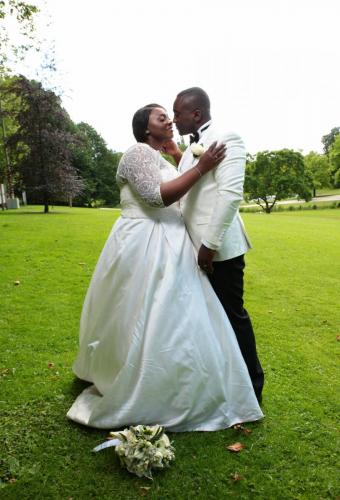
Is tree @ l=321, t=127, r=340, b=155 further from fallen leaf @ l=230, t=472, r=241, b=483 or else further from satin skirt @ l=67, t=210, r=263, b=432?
fallen leaf @ l=230, t=472, r=241, b=483

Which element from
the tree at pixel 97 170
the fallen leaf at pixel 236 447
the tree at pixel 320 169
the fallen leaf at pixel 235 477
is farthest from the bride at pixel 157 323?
the tree at pixel 320 169

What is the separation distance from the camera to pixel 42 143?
24.2m

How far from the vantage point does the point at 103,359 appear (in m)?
3.58

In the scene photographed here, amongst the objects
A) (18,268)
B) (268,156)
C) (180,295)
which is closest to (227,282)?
(180,295)

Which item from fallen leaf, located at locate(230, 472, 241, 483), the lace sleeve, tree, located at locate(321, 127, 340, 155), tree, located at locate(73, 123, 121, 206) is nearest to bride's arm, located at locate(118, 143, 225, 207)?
the lace sleeve

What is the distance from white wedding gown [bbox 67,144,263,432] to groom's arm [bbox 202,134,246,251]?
15.2 inches

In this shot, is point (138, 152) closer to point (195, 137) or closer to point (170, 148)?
point (195, 137)

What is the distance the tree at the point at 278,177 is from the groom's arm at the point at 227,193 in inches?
1881

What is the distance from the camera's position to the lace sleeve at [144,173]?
328cm

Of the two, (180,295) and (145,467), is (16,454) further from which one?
(180,295)

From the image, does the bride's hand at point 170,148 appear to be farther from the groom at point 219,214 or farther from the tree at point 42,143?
the tree at point 42,143

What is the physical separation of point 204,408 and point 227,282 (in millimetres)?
1046

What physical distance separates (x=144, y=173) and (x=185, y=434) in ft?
6.94

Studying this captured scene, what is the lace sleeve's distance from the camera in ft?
10.8
